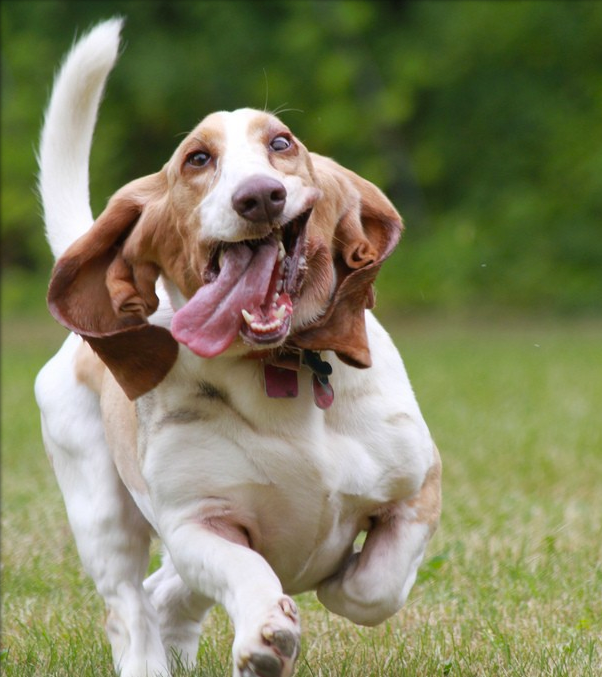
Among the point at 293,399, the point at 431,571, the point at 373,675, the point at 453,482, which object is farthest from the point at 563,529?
the point at 293,399

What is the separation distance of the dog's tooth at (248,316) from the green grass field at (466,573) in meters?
1.08

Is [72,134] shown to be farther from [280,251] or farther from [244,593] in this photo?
[244,593]

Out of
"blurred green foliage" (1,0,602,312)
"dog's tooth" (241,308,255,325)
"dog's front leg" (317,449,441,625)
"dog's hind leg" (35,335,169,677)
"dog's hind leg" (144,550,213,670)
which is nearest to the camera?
"dog's tooth" (241,308,255,325)

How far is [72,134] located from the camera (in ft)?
14.1

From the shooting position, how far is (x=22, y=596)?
4664 millimetres

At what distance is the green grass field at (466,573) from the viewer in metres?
3.61

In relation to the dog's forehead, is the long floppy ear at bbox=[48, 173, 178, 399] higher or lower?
lower

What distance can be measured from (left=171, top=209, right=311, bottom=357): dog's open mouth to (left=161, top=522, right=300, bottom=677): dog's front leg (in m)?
0.48

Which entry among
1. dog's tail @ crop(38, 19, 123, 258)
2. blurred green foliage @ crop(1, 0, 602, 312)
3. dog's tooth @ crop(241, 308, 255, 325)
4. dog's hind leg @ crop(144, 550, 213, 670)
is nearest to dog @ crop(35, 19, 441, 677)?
dog's tooth @ crop(241, 308, 255, 325)

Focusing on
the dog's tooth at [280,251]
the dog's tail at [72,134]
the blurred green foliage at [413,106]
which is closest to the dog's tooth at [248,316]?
the dog's tooth at [280,251]

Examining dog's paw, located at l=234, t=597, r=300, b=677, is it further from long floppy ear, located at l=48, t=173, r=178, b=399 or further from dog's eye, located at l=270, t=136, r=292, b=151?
dog's eye, located at l=270, t=136, r=292, b=151

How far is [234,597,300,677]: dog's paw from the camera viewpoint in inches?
106

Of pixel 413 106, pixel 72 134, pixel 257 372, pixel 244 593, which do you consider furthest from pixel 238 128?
pixel 413 106

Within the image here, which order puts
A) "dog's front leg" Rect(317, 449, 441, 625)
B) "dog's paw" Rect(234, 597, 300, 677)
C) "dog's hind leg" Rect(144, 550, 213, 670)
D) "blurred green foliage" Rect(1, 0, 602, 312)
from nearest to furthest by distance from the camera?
"dog's paw" Rect(234, 597, 300, 677), "dog's front leg" Rect(317, 449, 441, 625), "dog's hind leg" Rect(144, 550, 213, 670), "blurred green foliage" Rect(1, 0, 602, 312)
